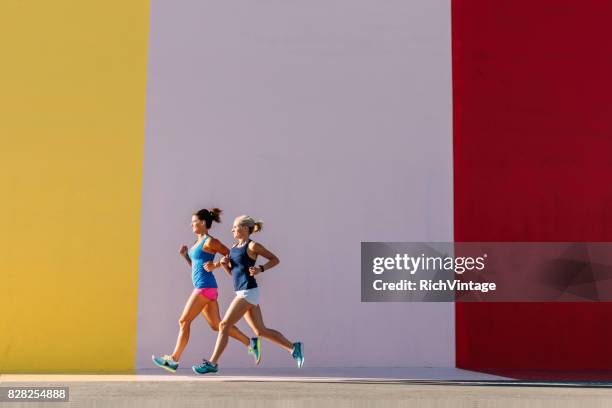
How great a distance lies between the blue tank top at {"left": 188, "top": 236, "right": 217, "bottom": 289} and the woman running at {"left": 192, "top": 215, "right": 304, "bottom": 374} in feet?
1.13

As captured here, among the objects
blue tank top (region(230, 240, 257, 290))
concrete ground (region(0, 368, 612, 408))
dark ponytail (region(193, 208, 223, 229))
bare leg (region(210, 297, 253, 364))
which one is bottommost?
concrete ground (region(0, 368, 612, 408))

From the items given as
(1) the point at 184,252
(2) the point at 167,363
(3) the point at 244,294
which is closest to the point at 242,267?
(3) the point at 244,294

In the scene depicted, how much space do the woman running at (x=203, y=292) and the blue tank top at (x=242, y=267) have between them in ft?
0.75

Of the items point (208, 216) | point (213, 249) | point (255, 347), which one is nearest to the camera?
point (255, 347)

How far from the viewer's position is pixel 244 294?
318 inches

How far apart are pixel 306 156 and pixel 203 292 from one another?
238cm

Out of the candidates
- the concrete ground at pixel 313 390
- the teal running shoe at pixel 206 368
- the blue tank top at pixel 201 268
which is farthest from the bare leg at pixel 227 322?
the blue tank top at pixel 201 268

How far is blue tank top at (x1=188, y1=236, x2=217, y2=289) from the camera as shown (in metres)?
8.52

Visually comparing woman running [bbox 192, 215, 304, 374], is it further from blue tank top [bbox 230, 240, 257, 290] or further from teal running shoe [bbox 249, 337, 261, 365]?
teal running shoe [bbox 249, 337, 261, 365]

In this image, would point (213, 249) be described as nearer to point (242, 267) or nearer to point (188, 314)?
point (242, 267)

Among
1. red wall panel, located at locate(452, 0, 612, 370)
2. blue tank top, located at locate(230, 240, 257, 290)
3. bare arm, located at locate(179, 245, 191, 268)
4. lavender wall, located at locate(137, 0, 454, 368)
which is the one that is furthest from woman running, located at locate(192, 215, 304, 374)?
red wall panel, located at locate(452, 0, 612, 370)

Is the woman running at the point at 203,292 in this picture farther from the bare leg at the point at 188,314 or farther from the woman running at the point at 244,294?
the woman running at the point at 244,294

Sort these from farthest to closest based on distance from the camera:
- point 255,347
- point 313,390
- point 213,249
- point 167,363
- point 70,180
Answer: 1. point 70,180
2. point 213,249
3. point 255,347
4. point 167,363
5. point 313,390

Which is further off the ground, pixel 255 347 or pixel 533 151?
pixel 533 151
